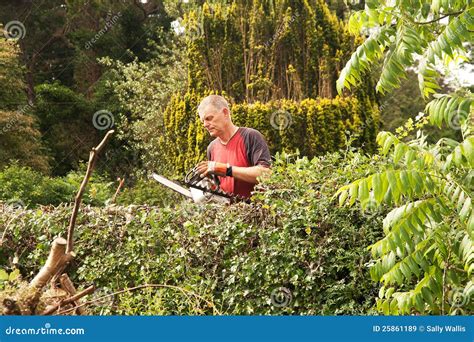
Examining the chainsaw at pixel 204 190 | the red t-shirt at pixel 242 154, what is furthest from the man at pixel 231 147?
the chainsaw at pixel 204 190

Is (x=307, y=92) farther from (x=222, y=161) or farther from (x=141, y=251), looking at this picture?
(x=141, y=251)

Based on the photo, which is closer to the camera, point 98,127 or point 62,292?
point 62,292

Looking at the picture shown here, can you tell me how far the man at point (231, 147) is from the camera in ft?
22.3

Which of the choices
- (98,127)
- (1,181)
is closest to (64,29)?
(98,127)

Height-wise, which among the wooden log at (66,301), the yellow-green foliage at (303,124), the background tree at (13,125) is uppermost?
the background tree at (13,125)

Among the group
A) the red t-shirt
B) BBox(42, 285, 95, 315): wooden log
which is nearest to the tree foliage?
BBox(42, 285, 95, 315): wooden log

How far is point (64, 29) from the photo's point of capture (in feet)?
98.9

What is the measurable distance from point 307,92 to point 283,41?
1180 millimetres

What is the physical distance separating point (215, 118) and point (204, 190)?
2.65ft

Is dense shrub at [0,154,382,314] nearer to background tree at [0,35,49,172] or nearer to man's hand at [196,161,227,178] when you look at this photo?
man's hand at [196,161,227,178]

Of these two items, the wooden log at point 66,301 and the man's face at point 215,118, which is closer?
the wooden log at point 66,301

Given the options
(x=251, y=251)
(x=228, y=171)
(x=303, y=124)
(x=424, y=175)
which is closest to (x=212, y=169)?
(x=228, y=171)

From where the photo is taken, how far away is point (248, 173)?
21.4 feet

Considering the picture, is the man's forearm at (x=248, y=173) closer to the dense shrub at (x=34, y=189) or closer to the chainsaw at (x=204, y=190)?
the chainsaw at (x=204, y=190)
